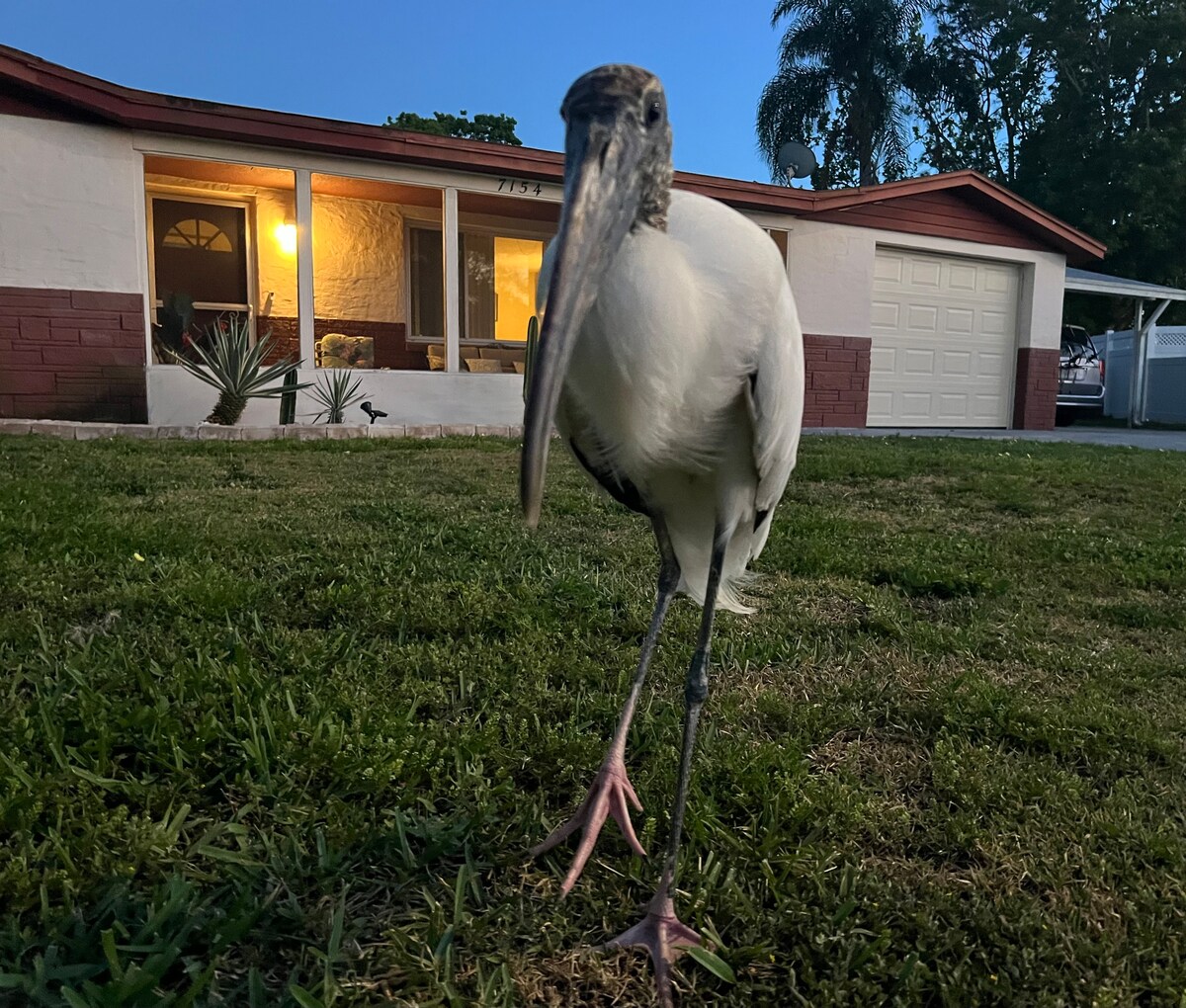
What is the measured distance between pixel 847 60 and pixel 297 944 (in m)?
26.4

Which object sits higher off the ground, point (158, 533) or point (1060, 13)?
point (1060, 13)

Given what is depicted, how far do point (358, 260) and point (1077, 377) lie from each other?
38.6 ft

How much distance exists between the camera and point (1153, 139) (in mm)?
20328

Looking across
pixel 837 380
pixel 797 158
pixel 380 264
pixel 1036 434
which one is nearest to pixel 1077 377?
pixel 1036 434

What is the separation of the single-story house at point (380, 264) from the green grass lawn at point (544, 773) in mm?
5249

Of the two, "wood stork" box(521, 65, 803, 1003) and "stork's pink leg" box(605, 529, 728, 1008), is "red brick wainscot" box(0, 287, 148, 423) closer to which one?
"wood stork" box(521, 65, 803, 1003)

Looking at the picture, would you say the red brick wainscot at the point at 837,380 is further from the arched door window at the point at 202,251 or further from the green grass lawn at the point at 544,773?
the green grass lawn at the point at 544,773

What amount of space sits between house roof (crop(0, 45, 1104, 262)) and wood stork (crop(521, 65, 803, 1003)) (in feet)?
26.3

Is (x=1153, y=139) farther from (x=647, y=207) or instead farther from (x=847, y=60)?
(x=647, y=207)

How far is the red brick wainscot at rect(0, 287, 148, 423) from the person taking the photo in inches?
308

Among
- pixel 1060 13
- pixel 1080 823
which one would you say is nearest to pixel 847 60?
pixel 1060 13

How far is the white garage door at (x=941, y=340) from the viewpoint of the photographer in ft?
39.6

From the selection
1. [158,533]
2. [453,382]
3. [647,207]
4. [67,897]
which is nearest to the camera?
[647,207]

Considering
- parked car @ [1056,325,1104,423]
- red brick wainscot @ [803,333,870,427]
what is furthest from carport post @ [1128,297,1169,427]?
red brick wainscot @ [803,333,870,427]
